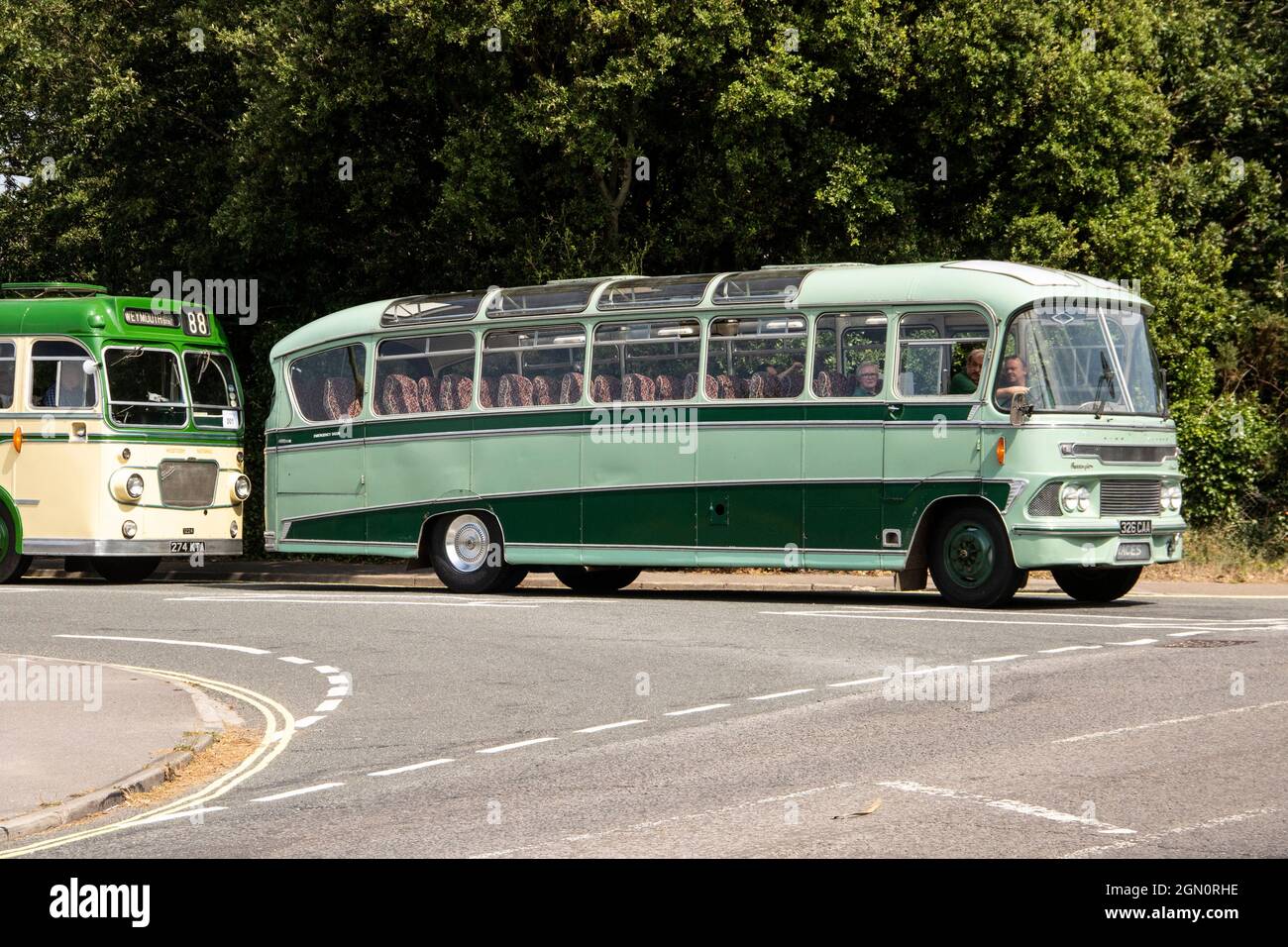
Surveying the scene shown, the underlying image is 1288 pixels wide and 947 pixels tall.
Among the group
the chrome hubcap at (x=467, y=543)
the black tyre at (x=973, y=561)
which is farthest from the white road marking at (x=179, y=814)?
the chrome hubcap at (x=467, y=543)

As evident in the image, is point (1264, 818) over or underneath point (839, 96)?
underneath

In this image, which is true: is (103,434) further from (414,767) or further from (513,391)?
(414,767)

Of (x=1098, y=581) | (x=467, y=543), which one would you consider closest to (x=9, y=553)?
(x=467, y=543)

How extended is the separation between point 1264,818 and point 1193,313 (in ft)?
70.8

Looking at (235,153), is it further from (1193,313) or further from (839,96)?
(1193,313)

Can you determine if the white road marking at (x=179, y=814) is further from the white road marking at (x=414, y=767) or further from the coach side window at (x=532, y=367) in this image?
the coach side window at (x=532, y=367)

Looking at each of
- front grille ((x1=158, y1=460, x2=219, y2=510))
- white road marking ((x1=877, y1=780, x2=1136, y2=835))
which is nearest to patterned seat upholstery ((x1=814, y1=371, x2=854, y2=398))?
front grille ((x1=158, y1=460, x2=219, y2=510))

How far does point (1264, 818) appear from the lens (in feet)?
26.4

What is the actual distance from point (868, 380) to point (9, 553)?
480 inches

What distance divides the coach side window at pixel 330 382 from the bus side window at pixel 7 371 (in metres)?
3.81

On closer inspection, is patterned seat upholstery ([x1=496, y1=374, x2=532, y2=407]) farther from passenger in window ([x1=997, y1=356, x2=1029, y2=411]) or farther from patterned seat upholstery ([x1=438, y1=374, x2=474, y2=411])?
passenger in window ([x1=997, y1=356, x2=1029, y2=411])

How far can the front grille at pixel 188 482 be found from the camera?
24734 mm
